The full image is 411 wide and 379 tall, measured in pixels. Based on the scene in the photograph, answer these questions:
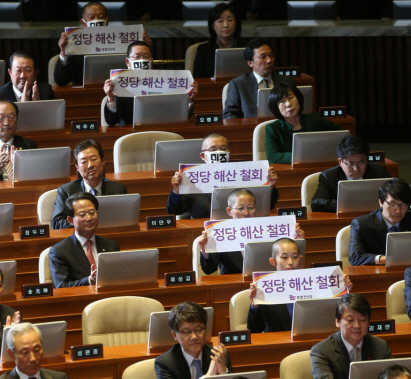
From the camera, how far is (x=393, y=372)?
386 cm

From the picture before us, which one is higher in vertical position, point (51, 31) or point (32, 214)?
point (51, 31)

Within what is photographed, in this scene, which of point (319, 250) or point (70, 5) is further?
point (70, 5)

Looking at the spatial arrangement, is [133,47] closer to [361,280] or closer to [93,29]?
[93,29]

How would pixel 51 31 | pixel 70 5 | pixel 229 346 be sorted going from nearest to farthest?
pixel 229 346 → pixel 51 31 → pixel 70 5

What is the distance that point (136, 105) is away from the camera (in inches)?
253

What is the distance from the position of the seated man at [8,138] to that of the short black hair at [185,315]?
1.98m

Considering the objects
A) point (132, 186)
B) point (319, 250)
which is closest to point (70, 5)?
point (132, 186)

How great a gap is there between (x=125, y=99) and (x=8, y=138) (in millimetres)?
995

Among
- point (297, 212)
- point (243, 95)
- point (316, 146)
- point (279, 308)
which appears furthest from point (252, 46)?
point (279, 308)

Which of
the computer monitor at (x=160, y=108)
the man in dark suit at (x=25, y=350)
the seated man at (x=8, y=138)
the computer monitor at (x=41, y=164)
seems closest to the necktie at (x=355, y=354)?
the man in dark suit at (x=25, y=350)

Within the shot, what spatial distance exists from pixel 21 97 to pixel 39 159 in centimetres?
96

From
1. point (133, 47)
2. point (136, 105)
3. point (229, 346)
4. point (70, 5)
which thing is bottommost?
point (229, 346)

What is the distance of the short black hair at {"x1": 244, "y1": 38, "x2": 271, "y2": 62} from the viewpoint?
684cm

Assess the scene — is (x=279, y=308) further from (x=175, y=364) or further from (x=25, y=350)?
(x=25, y=350)
